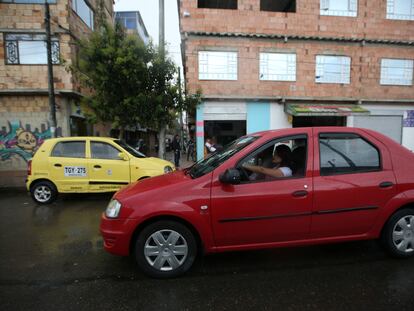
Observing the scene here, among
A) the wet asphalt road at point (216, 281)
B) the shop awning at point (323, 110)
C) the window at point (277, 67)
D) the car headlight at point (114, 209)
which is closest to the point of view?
the wet asphalt road at point (216, 281)

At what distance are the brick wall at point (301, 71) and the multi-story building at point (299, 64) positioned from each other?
0.05 meters

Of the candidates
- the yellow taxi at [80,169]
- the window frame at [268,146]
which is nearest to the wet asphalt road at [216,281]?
the window frame at [268,146]

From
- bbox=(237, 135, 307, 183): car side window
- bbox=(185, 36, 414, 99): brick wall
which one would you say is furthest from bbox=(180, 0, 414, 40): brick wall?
bbox=(237, 135, 307, 183): car side window

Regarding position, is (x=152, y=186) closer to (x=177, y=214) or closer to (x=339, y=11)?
(x=177, y=214)

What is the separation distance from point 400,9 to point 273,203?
51.0 ft

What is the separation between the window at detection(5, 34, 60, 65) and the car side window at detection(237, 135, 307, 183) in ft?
40.4

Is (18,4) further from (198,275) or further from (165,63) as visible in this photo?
(198,275)

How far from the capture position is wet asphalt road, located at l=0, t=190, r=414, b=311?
2.52 meters

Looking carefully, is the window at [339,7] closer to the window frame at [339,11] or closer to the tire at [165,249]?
the window frame at [339,11]

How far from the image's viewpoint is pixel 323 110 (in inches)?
469

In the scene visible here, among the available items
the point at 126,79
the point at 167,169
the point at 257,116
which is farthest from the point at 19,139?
the point at 257,116

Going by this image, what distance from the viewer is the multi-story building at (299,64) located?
1205 centimetres

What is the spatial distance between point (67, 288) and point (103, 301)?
53cm

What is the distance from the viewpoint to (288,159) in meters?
3.49
